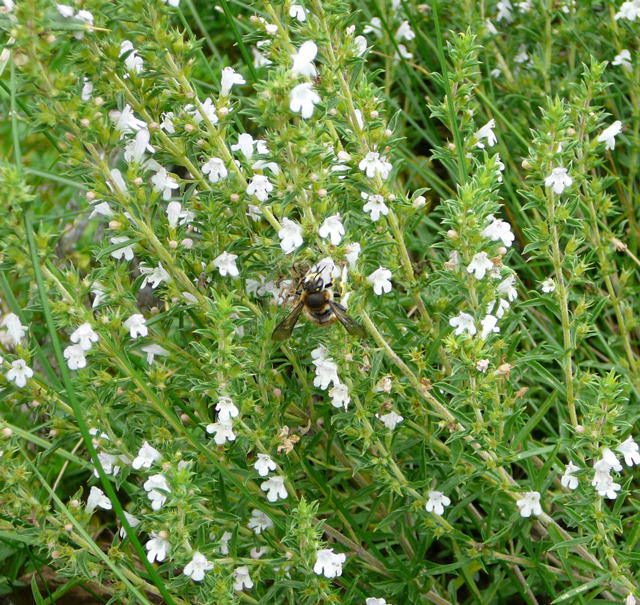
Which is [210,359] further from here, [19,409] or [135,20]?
[19,409]

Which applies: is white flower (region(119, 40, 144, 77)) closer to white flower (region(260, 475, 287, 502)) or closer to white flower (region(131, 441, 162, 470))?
white flower (region(131, 441, 162, 470))

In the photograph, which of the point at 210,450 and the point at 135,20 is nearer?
the point at 135,20

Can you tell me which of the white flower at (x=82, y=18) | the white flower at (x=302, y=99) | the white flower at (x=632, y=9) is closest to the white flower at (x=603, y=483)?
the white flower at (x=302, y=99)

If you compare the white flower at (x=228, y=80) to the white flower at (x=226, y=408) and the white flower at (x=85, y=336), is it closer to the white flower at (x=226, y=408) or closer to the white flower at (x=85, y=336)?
the white flower at (x=85, y=336)

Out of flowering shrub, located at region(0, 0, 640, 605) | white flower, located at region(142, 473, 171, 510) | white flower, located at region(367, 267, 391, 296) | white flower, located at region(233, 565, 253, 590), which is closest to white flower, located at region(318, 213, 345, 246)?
flowering shrub, located at region(0, 0, 640, 605)

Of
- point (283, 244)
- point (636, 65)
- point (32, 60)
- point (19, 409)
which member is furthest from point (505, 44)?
point (19, 409)

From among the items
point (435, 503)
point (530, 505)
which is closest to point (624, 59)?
point (530, 505)

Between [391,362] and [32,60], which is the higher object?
[32,60]
